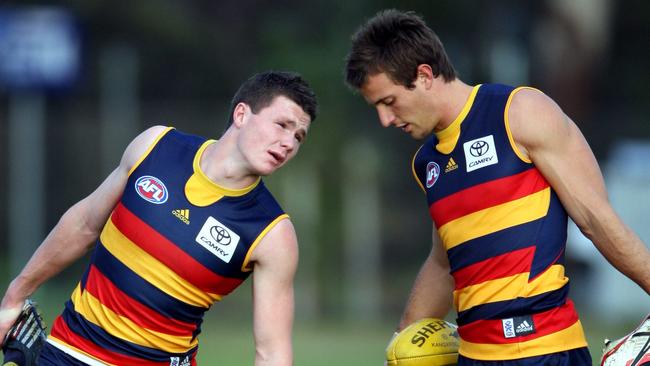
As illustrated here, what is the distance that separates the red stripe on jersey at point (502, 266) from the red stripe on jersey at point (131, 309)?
136 centimetres

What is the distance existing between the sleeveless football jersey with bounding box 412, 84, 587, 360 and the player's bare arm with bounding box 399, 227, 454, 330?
19.7 inches

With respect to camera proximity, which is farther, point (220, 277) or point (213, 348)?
point (213, 348)

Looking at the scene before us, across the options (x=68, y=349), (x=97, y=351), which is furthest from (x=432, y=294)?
(x=68, y=349)

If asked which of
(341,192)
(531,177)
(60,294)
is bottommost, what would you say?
(60,294)

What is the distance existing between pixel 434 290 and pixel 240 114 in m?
1.29

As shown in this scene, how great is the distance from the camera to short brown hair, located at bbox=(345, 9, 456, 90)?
5422 mm

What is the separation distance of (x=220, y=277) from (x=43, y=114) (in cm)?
1378

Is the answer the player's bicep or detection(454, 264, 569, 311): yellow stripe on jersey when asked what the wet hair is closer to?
the player's bicep

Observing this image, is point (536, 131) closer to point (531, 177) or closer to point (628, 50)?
point (531, 177)

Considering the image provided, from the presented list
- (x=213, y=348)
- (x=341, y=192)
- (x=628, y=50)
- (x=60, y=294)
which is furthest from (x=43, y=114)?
(x=628, y=50)

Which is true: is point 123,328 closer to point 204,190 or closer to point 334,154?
point 204,190

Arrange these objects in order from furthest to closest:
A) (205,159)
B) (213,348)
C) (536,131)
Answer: (213,348)
(205,159)
(536,131)

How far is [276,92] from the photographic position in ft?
18.5

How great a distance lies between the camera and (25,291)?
5.79m
